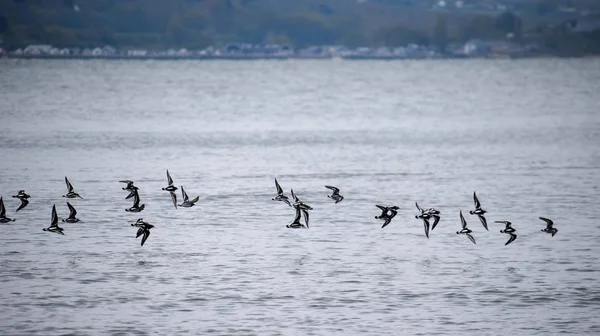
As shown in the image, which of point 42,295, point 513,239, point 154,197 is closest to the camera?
point 42,295

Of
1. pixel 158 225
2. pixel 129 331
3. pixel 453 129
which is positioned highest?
pixel 453 129

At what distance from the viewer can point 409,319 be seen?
28.5 m

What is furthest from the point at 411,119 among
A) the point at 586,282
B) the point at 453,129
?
the point at 586,282

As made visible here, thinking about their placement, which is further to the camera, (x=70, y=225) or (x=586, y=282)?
(x=70, y=225)

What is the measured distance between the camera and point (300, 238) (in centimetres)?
3794

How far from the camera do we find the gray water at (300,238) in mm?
28812

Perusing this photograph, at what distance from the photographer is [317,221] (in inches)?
1617

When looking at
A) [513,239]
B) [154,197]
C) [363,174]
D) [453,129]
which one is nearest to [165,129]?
[453,129]

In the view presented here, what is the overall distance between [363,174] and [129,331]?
29065 mm

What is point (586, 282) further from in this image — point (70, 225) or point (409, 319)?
point (70, 225)

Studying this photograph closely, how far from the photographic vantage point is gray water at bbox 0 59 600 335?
28812 millimetres

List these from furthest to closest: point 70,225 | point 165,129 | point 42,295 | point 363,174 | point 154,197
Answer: point 165,129 → point 363,174 → point 154,197 → point 70,225 → point 42,295

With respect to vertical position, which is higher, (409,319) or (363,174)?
(363,174)

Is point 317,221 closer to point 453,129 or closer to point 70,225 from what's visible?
point 70,225
